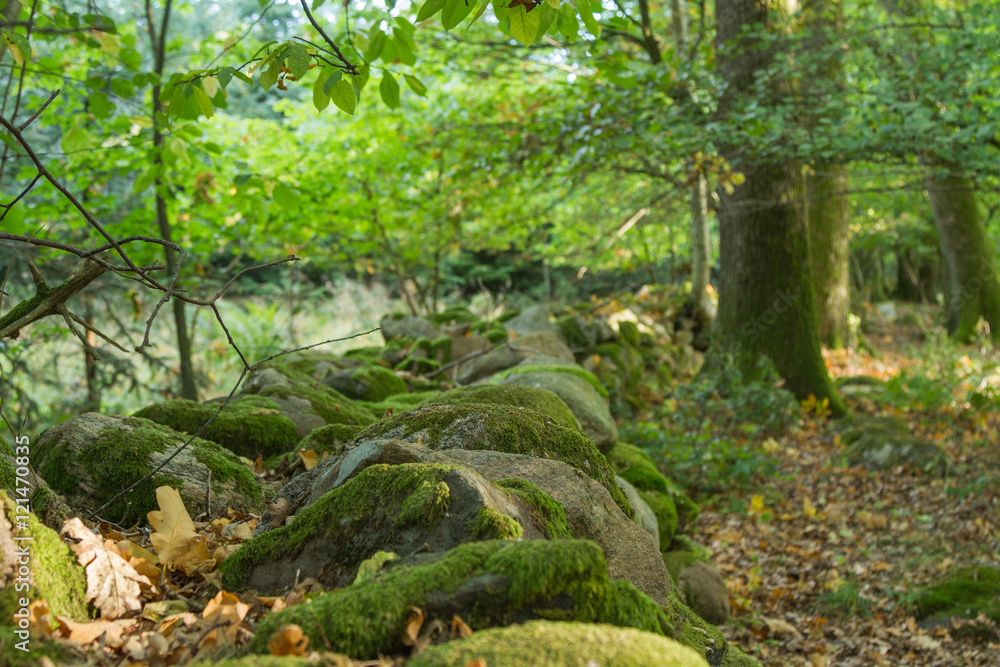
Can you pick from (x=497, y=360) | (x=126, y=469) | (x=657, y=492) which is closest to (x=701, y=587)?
(x=657, y=492)

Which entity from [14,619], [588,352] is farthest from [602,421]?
[588,352]

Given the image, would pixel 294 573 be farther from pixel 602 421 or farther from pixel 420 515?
pixel 602 421

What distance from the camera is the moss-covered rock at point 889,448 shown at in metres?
6.00

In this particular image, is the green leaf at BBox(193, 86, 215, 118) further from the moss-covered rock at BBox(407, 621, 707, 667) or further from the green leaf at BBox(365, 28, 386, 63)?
the moss-covered rock at BBox(407, 621, 707, 667)

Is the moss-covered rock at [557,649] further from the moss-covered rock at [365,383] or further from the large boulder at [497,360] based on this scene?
the large boulder at [497,360]

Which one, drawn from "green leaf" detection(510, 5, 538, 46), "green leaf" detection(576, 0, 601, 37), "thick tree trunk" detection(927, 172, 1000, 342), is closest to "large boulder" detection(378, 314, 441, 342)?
"green leaf" detection(576, 0, 601, 37)

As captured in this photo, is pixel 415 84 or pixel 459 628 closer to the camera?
pixel 459 628

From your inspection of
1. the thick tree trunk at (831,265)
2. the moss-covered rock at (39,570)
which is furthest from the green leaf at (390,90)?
the thick tree trunk at (831,265)

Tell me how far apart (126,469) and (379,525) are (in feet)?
4.03

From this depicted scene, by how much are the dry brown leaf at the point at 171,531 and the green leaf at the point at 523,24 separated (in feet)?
6.22

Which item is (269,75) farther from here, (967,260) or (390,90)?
(967,260)

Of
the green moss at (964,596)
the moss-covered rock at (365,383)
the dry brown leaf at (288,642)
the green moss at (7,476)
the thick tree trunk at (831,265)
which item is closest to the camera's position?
the dry brown leaf at (288,642)

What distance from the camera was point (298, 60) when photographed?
2.37 meters

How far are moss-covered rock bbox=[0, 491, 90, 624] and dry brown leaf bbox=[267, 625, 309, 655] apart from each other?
551mm
